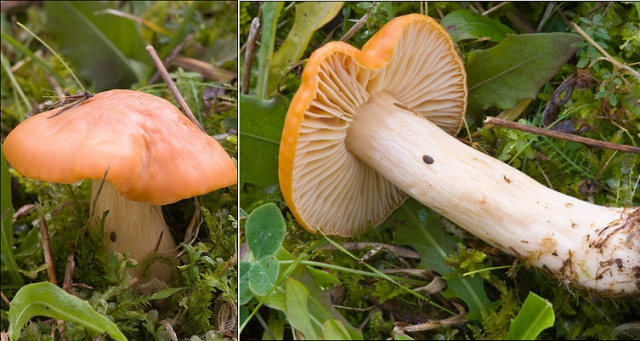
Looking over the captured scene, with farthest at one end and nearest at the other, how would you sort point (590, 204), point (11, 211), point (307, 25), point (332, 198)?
1. point (307, 25)
2. point (332, 198)
3. point (590, 204)
4. point (11, 211)

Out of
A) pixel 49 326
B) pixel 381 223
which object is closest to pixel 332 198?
pixel 381 223

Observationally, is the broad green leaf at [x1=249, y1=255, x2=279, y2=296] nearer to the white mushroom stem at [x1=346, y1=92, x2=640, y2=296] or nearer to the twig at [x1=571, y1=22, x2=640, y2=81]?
the white mushroom stem at [x1=346, y1=92, x2=640, y2=296]

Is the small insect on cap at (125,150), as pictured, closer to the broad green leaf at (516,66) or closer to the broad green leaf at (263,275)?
the broad green leaf at (263,275)


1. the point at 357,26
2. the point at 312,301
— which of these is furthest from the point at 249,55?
the point at 312,301

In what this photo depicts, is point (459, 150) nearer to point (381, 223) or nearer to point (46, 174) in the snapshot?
point (381, 223)

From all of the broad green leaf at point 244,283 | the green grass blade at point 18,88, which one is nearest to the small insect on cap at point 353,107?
the broad green leaf at point 244,283

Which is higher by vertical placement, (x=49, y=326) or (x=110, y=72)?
(x=110, y=72)
